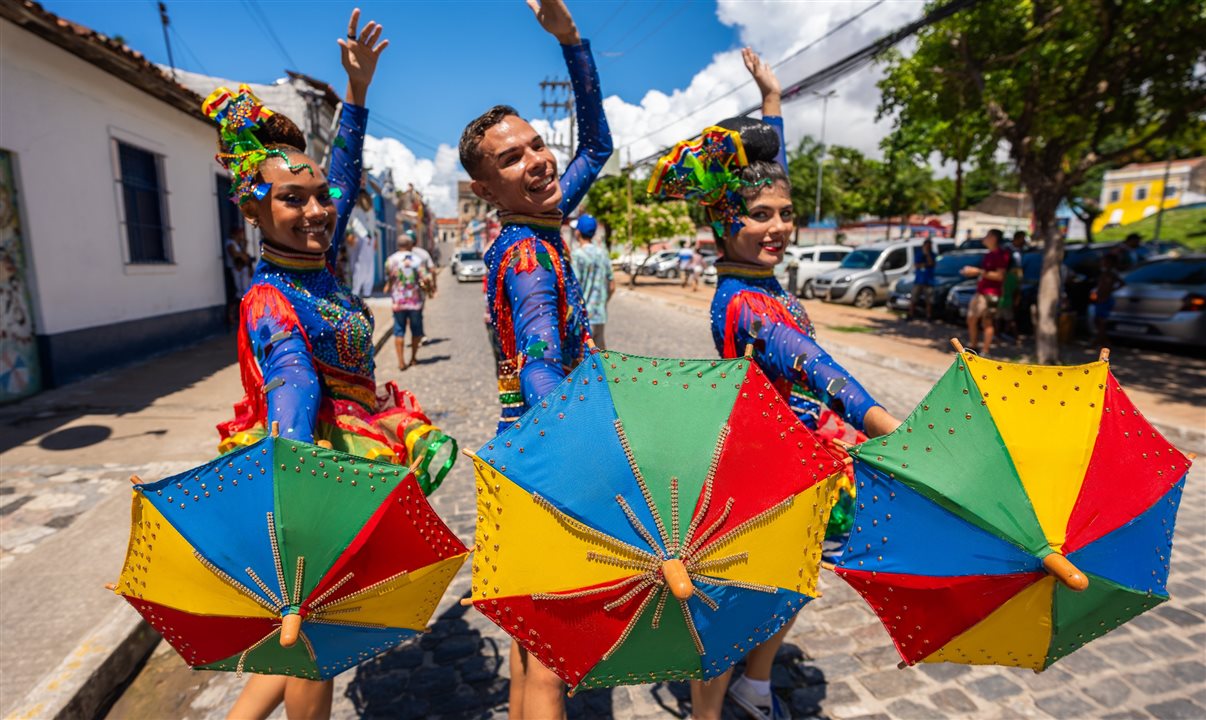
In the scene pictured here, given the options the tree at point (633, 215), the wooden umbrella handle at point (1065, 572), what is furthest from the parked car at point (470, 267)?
the wooden umbrella handle at point (1065, 572)

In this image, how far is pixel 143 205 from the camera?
9719 millimetres

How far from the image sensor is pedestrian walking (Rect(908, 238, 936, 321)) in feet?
48.5

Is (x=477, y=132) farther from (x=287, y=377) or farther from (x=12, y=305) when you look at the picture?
(x=12, y=305)

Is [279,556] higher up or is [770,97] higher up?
[770,97]

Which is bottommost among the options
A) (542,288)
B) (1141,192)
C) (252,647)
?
(252,647)

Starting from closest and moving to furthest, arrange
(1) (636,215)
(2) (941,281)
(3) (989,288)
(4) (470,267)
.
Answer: (3) (989,288) < (2) (941,281) < (4) (470,267) < (1) (636,215)

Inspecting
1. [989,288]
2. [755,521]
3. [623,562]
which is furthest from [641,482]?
[989,288]

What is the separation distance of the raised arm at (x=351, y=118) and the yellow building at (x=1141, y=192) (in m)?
56.5

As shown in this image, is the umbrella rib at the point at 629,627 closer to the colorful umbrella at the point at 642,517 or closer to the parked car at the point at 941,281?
the colorful umbrella at the point at 642,517

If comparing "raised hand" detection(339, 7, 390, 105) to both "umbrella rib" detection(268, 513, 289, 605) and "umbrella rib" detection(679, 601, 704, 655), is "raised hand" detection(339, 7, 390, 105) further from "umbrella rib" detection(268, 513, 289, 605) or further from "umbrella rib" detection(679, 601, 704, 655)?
"umbrella rib" detection(679, 601, 704, 655)

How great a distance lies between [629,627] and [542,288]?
982 millimetres

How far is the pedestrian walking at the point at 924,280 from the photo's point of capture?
14.8m

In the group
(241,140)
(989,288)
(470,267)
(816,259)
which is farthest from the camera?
(470,267)

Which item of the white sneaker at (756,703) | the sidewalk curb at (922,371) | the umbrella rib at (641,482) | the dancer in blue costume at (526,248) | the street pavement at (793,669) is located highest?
the dancer in blue costume at (526,248)
